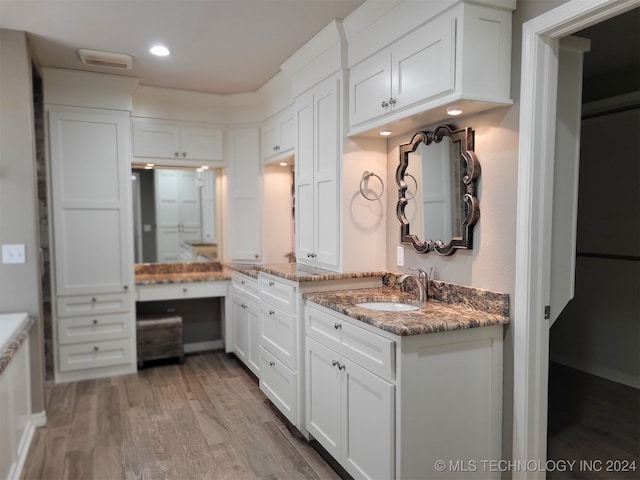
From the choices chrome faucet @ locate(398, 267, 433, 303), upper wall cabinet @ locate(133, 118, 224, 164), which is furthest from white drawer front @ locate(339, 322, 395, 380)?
upper wall cabinet @ locate(133, 118, 224, 164)

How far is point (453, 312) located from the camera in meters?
2.07

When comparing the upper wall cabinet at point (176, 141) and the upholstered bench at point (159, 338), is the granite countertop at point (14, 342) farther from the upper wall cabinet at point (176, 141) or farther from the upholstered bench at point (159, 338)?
the upper wall cabinet at point (176, 141)

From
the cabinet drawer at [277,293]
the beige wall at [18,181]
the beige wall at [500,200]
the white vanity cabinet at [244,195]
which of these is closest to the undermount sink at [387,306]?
the beige wall at [500,200]

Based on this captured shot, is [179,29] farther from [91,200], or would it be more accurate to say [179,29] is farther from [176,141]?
[91,200]

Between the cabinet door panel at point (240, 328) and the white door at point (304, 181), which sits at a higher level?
the white door at point (304, 181)

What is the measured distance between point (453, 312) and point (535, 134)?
858 mm

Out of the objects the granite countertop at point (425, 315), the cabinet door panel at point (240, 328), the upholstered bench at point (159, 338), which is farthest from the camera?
the upholstered bench at point (159, 338)

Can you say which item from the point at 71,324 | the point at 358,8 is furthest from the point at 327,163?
the point at 71,324

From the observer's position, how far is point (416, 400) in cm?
182

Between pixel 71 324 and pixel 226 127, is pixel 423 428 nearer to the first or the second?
pixel 71 324

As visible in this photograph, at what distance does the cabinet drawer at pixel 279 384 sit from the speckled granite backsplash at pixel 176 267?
1532 mm

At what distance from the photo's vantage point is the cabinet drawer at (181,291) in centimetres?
393

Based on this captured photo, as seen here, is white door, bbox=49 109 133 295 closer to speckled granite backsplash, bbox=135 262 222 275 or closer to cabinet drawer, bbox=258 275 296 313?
speckled granite backsplash, bbox=135 262 222 275

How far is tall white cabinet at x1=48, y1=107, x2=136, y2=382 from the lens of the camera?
357cm
